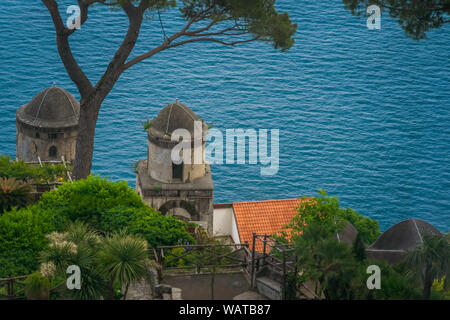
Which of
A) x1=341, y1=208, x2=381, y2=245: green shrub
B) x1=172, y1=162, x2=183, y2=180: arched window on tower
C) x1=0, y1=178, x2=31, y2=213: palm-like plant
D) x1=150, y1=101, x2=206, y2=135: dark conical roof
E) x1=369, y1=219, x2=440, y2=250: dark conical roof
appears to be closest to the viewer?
x1=0, y1=178, x2=31, y2=213: palm-like plant

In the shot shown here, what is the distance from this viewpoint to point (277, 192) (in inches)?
3068

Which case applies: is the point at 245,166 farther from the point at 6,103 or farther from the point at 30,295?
the point at 30,295

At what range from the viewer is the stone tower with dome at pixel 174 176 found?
4047 centimetres

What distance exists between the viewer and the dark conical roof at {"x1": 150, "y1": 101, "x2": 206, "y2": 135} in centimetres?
4034

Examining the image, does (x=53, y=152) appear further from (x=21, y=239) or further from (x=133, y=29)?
(x=21, y=239)

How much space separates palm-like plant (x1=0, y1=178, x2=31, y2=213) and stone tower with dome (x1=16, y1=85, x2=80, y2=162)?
13205 millimetres

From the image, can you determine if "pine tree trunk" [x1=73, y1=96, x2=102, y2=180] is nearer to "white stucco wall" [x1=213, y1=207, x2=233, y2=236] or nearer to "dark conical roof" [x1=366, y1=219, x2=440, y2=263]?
"dark conical roof" [x1=366, y1=219, x2=440, y2=263]

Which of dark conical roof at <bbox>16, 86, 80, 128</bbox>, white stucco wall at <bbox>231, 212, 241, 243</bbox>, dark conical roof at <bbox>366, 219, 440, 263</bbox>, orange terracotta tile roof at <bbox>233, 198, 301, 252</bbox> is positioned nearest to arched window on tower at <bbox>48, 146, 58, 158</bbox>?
dark conical roof at <bbox>16, 86, 80, 128</bbox>

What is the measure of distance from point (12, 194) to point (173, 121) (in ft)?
43.7

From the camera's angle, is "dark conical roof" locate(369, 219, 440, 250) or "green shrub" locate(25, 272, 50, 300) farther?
"dark conical roof" locate(369, 219, 440, 250)

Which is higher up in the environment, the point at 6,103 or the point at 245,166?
the point at 6,103

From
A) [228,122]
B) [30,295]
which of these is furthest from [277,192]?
[30,295]

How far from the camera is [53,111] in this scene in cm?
4278
